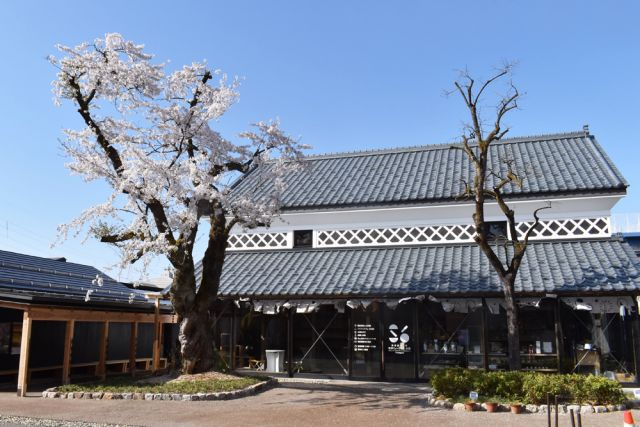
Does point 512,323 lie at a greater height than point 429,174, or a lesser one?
lesser

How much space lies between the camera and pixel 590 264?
618 inches

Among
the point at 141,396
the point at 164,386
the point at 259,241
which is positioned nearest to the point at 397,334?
the point at 259,241

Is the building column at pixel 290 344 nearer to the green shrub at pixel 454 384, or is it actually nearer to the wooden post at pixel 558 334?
the green shrub at pixel 454 384

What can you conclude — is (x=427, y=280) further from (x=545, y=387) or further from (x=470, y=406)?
(x=545, y=387)

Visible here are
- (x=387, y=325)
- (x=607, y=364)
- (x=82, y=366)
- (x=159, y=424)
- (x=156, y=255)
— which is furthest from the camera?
(x=82, y=366)

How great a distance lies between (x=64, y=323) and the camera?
18.4 meters

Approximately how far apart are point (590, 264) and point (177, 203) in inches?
457

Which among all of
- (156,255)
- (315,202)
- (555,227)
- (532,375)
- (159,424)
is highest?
(315,202)

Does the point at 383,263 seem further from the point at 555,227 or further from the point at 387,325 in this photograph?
the point at 555,227

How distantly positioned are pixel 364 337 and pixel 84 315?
8.26 m

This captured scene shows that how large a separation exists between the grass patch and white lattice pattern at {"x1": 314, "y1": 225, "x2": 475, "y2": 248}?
6344 mm

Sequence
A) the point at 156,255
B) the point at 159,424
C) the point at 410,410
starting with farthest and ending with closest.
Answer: the point at 156,255, the point at 410,410, the point at 159,424

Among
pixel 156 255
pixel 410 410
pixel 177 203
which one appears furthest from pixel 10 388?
pixel 410 410

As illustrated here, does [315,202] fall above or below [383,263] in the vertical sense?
above
